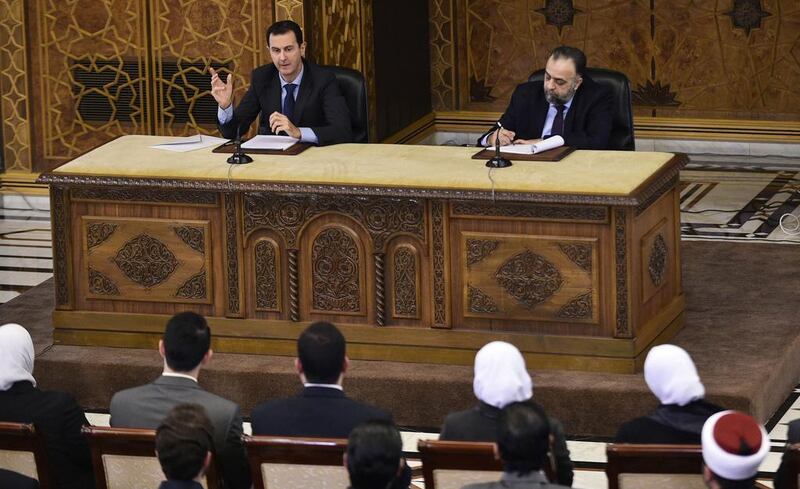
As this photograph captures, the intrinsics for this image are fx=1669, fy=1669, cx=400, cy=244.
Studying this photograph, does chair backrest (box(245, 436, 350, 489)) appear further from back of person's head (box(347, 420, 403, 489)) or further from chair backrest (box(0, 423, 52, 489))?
chair backrest (box(0, 423, 52, 489))

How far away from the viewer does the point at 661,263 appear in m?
7.10

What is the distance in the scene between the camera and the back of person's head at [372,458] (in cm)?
420

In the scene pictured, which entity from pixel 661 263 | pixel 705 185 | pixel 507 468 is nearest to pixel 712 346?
pixel 661 263

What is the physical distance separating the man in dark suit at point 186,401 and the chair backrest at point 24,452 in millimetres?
271

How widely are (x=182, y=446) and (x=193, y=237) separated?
2.91m

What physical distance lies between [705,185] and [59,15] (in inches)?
174

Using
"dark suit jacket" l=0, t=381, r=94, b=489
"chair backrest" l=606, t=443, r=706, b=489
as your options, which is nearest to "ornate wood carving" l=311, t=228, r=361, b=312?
"dark suit jacket" l=0, t=381, r=94, b=489

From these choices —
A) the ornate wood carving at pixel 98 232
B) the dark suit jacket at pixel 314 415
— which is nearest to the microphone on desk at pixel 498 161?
the ornate wood carving at pixel 98 232

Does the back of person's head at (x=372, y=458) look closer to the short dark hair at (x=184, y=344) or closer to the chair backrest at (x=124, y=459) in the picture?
the chair backrest at (x=124, y=459)

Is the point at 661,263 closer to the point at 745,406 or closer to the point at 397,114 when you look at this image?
the point at 745,406

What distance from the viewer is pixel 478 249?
Answer: 22.4 ft

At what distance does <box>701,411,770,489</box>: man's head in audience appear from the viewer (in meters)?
4.29

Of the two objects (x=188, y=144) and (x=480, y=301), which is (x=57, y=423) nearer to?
(x=480, y=301)

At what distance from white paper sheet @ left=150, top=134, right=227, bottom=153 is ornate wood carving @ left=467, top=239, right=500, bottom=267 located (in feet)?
4.93
